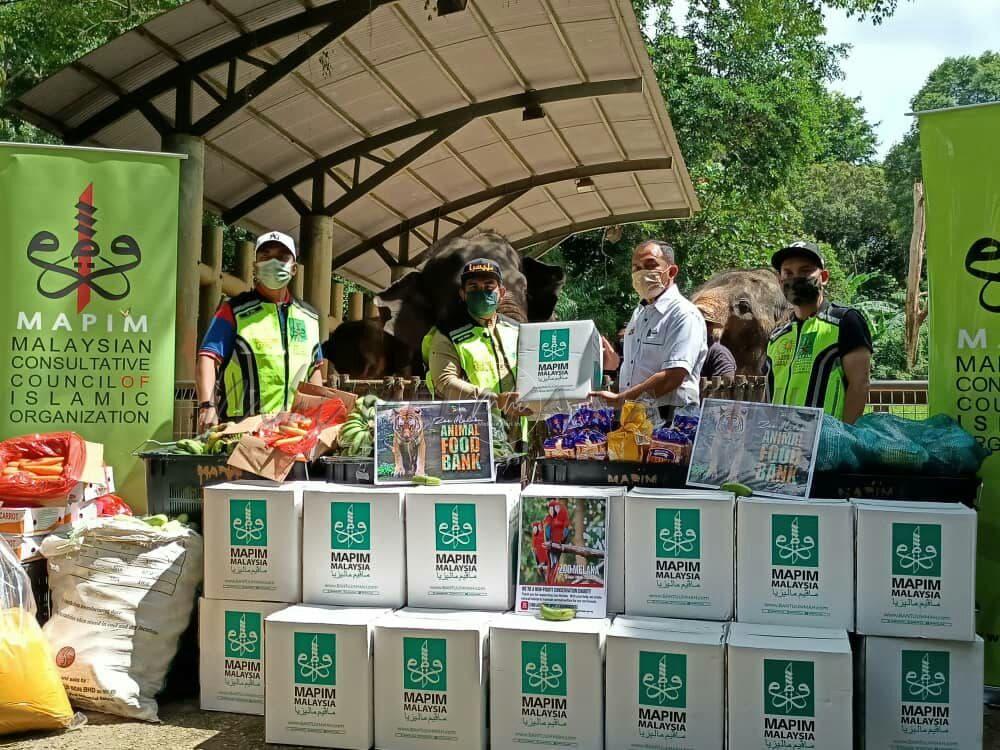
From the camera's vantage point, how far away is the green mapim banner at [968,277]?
14.4ft

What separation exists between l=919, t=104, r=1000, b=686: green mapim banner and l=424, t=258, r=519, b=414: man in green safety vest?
2014mm

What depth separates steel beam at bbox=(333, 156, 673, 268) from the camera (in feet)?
34.2

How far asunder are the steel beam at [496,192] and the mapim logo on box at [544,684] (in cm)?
686

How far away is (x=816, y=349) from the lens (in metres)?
4.83

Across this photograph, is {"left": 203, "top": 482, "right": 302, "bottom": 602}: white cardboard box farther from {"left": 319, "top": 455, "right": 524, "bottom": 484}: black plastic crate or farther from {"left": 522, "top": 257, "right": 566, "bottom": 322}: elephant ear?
{"left": 522, "top": 257, "right": 566, "bottom": 322}: elephant ear

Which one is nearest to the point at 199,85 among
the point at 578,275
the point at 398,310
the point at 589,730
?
the point at 398,310

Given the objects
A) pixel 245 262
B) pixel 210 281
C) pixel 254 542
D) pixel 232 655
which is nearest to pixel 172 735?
pixel 232 655

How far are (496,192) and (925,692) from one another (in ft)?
28.1

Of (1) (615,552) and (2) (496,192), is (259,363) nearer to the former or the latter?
(1) (615,552)

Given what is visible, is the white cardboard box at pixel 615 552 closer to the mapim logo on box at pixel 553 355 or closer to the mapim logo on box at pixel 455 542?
the mapim logo on box at pixel 455 542

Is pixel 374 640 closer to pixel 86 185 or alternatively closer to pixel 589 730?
pixel 589 730

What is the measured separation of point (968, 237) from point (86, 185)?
161 inches

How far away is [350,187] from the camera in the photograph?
11164 mm

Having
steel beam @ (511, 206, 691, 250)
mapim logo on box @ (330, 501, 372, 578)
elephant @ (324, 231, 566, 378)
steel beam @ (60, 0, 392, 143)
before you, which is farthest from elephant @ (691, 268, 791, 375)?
mapim logo on box @ (330, 501, 372, 578)
